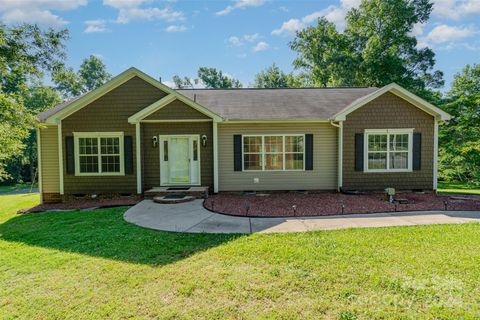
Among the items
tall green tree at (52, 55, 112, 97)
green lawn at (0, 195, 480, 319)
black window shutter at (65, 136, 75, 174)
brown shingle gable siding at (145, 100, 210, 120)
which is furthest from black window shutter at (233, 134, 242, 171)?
tall green tree at (52, 55, 112, 97)

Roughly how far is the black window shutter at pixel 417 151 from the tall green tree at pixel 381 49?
48.3 ft

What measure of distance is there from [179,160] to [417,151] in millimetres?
9390

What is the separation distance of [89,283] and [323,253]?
3.69 meters

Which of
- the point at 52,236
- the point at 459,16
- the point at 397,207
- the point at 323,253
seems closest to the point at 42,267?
the point at 52,236

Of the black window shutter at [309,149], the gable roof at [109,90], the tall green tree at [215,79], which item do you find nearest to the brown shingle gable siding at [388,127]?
the black window shutter at [309,149]

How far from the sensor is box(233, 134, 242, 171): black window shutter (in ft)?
34.2

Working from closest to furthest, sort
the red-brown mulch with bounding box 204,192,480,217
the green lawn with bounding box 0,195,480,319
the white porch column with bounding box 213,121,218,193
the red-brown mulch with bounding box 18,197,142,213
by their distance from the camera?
the green lawn with bounding box 0,195,480,319, the red-brown mulch with bounding box 204,192,480,217, the red-brown mulch with bounding box 18,197,142,213, the white porch column with bounding box 213,121,218,193

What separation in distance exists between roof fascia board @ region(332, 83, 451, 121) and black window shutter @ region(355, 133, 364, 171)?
1.03m

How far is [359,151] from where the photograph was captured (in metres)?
10.2

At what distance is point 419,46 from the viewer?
2352cm

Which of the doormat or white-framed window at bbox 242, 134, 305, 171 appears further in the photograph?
white-framed window at bbox 242, 134, 305, 171

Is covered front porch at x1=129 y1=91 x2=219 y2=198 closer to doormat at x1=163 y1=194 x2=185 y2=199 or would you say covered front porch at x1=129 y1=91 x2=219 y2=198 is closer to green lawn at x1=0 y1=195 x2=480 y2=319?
doormat at x1=163 y1=194 x2=185 y2=199

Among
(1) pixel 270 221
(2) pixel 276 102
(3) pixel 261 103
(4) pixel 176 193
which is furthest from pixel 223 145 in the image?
(1) pixel 270 221

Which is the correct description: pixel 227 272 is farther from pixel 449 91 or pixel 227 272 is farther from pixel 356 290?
pixel 449 91
